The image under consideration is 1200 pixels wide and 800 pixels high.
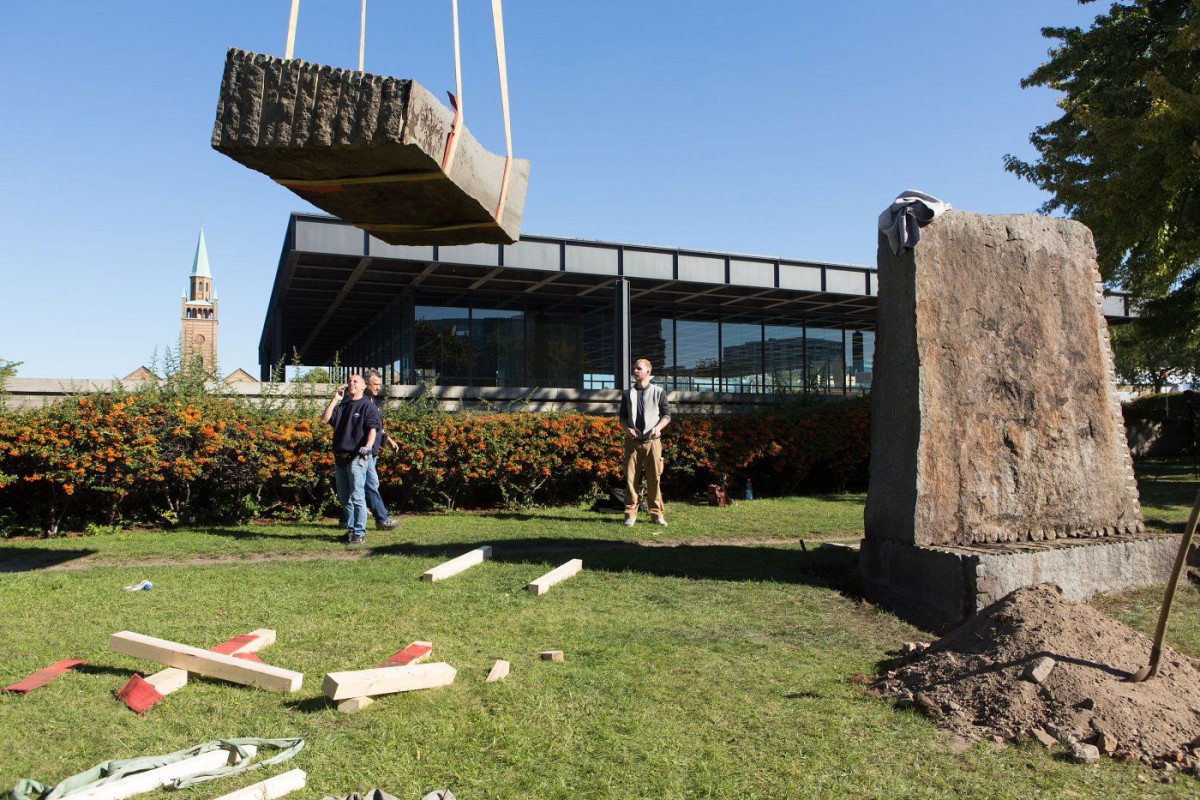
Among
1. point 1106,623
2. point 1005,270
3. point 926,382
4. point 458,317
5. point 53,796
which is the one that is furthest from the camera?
point 458,317

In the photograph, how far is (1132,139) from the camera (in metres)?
12.7

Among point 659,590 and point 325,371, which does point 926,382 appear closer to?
point 659,590

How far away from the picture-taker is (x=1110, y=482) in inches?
270

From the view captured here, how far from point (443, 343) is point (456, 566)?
56.4 ft

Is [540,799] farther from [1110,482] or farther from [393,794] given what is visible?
[1110,482]

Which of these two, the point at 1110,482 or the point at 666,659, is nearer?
the point at 666,659

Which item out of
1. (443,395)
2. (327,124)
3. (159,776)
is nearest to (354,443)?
(327,124)

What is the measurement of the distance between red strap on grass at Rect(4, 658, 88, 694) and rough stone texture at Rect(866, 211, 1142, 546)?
17.7 ft

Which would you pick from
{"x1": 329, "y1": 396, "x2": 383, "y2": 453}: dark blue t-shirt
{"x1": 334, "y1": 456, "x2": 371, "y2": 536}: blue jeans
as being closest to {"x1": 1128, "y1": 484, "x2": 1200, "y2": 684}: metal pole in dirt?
{"x1": 334, "y1": 456, "x2": 371, "y2": 536}: blue jeans

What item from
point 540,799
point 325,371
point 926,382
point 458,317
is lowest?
point 540,799

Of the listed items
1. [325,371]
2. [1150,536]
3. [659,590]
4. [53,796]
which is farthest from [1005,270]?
[325,371]

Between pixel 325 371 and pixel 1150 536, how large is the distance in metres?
11.3

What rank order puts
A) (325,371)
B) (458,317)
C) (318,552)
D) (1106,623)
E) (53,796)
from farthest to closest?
(458,317)
(325,371)
(318,552)
(1106,623)
(53,796)

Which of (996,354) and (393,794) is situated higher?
(996,354)
